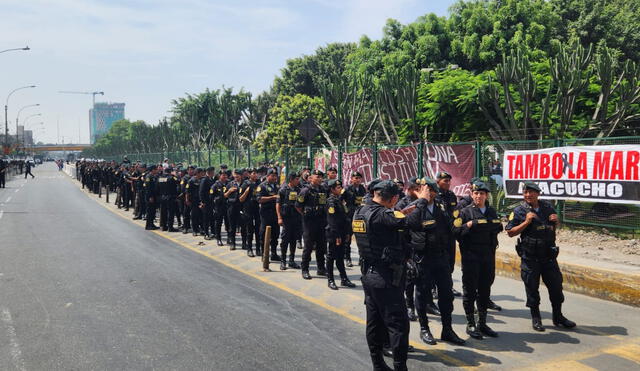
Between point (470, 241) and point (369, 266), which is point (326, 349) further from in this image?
point (470, 241)

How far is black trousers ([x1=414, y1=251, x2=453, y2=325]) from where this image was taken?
19.0 feet

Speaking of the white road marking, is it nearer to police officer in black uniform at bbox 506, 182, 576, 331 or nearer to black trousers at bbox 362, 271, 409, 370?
black trousers at bbox 362, 271, 409, 370

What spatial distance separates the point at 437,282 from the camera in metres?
5.87

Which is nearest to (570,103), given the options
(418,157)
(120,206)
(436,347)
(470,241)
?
(418,157)

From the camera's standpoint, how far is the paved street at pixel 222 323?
5270 mm

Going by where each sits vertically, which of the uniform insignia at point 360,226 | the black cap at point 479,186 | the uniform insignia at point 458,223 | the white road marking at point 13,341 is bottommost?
the white road marking at point 13,341

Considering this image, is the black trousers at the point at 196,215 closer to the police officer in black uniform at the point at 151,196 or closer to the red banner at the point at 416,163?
the police officer in black uniform at the point at 151,196

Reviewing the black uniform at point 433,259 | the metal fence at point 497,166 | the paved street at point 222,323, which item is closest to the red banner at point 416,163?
the metal fence at point 497,166

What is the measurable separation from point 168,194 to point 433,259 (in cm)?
1076

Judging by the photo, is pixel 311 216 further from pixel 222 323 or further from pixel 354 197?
pixel 222 323

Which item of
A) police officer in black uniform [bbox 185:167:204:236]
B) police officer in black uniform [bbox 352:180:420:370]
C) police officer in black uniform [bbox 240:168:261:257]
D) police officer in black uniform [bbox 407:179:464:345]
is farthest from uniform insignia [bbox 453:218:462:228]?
police officer in black uniform [bbox 185:167:204:236]

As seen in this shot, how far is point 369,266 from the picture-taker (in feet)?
16.2

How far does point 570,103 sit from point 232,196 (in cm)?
954

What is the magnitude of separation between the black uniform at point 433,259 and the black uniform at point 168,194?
10.6 metres
